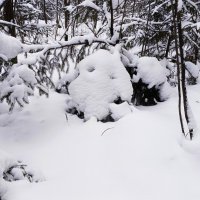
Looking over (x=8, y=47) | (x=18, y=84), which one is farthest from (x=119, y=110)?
(x=8, y=47)

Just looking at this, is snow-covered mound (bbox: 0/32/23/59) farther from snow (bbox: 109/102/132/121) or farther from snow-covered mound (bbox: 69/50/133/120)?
snow (bbox: 109/102/132/121)

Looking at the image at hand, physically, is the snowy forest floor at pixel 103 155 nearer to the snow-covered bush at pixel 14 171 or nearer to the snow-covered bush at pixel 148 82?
the snow-covered bush at pixel 14 171

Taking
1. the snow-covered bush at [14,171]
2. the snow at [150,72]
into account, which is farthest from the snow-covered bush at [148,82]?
the snow-covered bush at [14,171]

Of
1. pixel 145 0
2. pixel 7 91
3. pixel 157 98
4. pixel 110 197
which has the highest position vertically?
pixel 145 0

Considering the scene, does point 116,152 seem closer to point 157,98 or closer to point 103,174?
point 103,174

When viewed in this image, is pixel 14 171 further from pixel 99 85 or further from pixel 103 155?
pixel 99 85

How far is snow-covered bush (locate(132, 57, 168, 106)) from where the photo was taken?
5.49m

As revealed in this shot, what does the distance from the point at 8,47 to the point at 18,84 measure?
0.52 metres

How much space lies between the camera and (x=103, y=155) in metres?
3.99

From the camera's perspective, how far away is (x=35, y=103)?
5457mm

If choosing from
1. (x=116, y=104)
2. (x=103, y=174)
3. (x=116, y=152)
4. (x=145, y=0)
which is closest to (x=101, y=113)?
(x=116, y=104)

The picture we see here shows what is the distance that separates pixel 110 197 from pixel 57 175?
0.75m

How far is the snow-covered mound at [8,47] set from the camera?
4.32 metres

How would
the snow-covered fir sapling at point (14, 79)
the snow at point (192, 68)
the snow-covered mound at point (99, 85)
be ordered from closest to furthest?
the snow-covered fir sapling at point (14, 79)
the snow-covered mound at point (99, 85)
the snow at point (192, 68)
